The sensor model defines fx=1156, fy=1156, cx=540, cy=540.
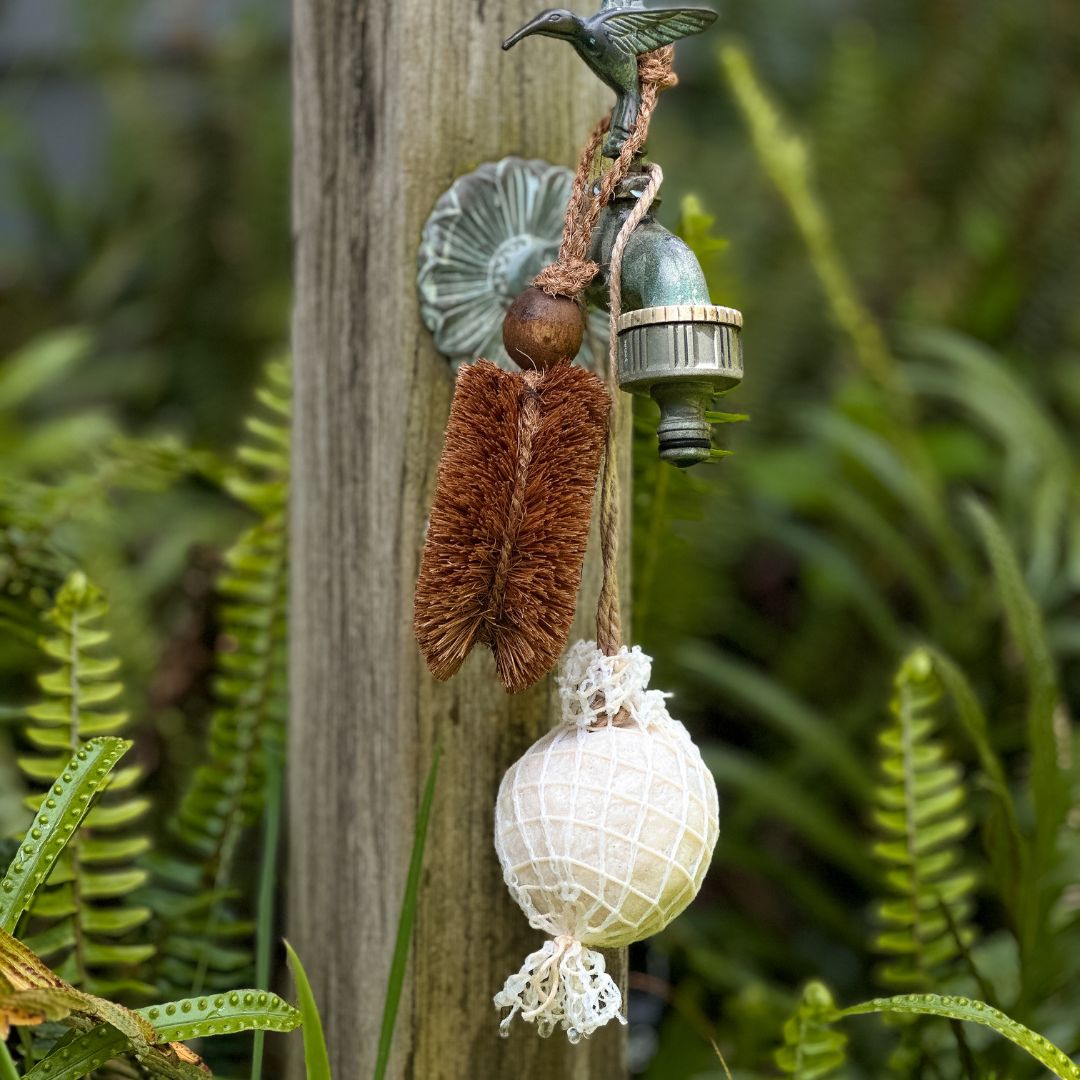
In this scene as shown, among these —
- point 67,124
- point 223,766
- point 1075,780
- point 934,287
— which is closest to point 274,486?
point 223,766

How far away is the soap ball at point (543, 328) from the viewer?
684 millimetres

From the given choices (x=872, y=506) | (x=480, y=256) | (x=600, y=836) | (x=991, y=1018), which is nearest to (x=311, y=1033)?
(x=600, y=836)

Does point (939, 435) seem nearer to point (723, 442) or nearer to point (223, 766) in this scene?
point (723, 442)

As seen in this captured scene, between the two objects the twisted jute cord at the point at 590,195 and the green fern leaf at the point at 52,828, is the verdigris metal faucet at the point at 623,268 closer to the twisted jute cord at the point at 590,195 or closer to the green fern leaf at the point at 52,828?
the twisted jute cord at the point at 590,195

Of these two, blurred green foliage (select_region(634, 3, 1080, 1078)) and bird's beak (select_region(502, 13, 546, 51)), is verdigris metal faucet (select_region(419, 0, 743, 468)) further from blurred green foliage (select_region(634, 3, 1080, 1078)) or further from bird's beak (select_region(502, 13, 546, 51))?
blurred green foliage (select_region(634, 3, 1080, 1078))

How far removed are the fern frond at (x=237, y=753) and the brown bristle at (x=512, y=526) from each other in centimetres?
42

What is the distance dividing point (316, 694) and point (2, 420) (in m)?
1.25

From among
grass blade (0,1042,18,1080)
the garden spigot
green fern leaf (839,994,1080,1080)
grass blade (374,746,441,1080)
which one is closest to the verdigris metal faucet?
the garden spigot

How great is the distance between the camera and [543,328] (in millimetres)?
684

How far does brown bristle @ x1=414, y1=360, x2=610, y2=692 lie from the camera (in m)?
0.65

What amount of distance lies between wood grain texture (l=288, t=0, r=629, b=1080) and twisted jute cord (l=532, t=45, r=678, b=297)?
0.15 m

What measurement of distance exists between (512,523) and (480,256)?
0.90ft

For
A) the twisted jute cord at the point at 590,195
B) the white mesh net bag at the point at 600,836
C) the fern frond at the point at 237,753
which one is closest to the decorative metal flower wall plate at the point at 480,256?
the twisted jute cord at the point at 590,195

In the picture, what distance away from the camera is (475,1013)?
33.5 inches
